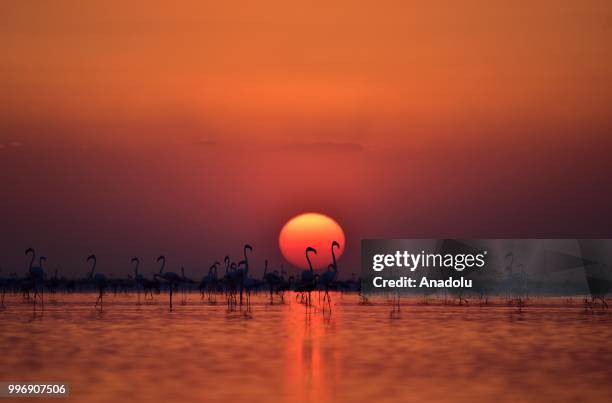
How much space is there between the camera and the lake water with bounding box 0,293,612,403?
15.7m

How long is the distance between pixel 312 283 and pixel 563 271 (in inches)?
1271

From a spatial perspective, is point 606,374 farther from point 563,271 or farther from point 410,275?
point 563,271

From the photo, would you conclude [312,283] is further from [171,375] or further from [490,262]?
[171,375]

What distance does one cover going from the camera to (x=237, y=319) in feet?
118

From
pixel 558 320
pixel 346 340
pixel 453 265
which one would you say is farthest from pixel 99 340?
pixel 453 265

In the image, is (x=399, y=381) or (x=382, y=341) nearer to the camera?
(x=399, y=381)

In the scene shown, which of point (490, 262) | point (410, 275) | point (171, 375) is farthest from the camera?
point (490, 262)

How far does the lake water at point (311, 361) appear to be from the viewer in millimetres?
15664

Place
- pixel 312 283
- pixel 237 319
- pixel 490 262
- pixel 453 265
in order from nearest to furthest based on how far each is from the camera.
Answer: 1. pixel 237 319
2. pixel 312 283
3. pixel 453 265
4. pixel 490 262

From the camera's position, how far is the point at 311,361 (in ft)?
66.0

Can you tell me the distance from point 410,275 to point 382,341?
43148 millimetres

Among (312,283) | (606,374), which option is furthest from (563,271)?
(606,374)

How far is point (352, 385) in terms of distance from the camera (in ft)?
53.8

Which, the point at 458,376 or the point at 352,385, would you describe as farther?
the point at 458,376
